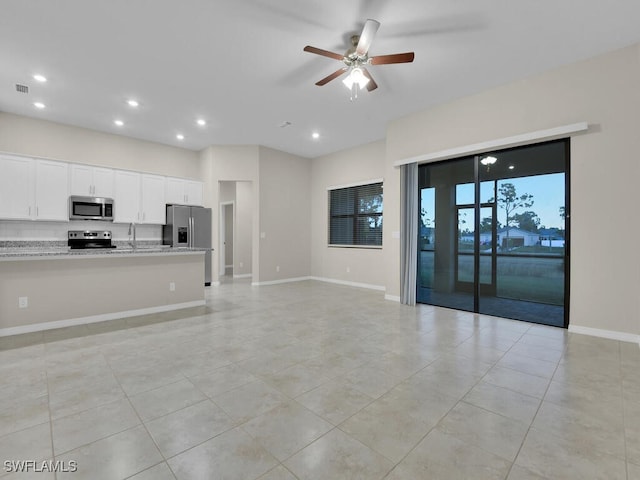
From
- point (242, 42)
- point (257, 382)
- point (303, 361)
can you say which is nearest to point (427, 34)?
point (242, 42)

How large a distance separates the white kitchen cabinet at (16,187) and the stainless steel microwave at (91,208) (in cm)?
56

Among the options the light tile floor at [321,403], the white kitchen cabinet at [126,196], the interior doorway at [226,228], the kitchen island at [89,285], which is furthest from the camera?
the interior doorway at [226,228]

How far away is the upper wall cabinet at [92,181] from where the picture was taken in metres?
5.58

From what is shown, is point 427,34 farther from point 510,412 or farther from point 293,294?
point 293,294

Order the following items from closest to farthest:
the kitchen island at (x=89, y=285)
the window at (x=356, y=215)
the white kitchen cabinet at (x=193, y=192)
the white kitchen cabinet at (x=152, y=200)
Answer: the kitchen island at (x=89, y=285), the white kitchen cabinet at (x=152, y=200), the window at (x=356, y=215), the white kitchen cabinet at (x=193, y=192)

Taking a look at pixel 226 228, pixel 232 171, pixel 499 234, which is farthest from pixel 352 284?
pixel 226 228

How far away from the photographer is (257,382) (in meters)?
2.37

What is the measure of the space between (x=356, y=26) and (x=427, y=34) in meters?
0.77

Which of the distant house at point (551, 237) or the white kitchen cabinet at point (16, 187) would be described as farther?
the white kitchen cabinet at point (16, 187)

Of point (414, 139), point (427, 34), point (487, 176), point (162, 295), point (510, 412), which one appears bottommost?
point (510, 412)

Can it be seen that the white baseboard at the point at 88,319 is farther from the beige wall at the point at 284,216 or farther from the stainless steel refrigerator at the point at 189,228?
the beige wall at the point at 284,216

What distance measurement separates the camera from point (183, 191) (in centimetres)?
691

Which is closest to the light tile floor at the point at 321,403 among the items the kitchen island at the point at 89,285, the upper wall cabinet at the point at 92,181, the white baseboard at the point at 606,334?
the white baseboard at the point at 606,334

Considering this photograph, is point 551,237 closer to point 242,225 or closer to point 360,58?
point 360,58
